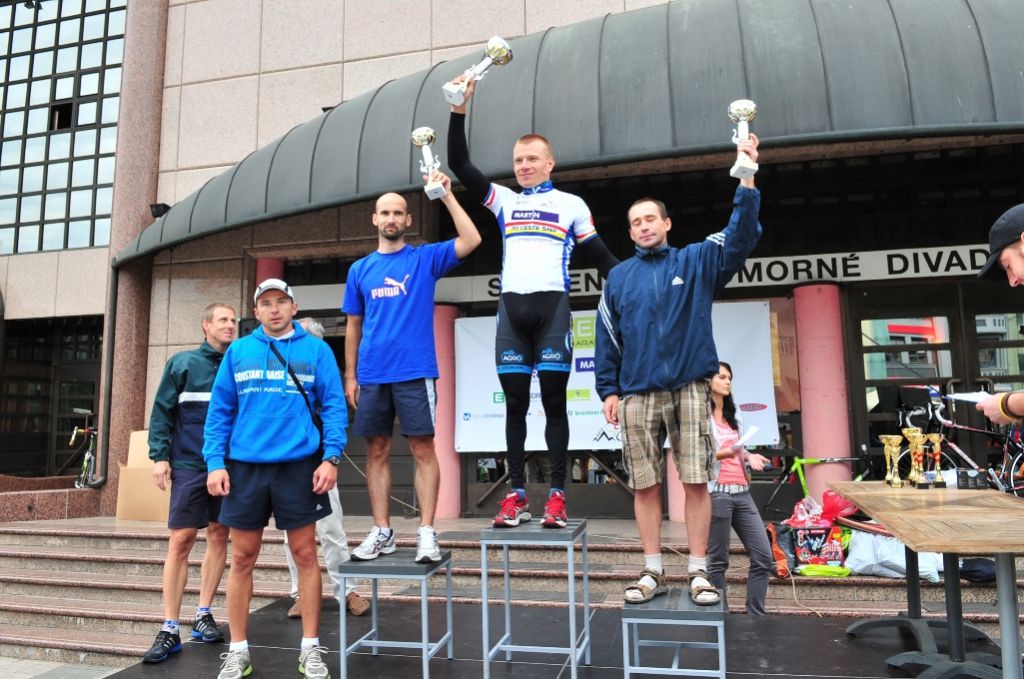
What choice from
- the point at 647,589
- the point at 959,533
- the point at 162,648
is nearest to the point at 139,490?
the point at 162,648

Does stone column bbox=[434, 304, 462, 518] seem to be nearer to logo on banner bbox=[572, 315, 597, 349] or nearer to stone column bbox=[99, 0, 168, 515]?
logo on banner bbox=[572, 315, 597, 349]

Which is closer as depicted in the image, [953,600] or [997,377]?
[953,600]

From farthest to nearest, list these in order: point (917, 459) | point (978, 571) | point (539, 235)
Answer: point (978, 571), point (917, 459), point (539, 235)

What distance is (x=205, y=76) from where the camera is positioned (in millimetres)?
10336

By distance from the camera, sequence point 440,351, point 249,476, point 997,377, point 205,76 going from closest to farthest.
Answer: point 249,476
point 997,377
point 440,351
point 205,76

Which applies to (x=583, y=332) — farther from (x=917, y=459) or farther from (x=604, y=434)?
(x=917, y=459)

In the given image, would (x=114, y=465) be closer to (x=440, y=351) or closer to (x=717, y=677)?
(x=440, y=351)

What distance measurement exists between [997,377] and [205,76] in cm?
1113

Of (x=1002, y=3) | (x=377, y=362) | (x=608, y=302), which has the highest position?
(x=1002, y=3)

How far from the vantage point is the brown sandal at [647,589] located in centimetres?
315

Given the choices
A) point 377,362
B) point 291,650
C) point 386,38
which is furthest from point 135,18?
→ point 291,650

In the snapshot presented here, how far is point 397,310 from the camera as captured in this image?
394cm

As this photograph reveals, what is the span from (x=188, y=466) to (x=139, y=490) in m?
5.47

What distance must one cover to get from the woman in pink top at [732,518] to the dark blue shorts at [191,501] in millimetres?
3294
